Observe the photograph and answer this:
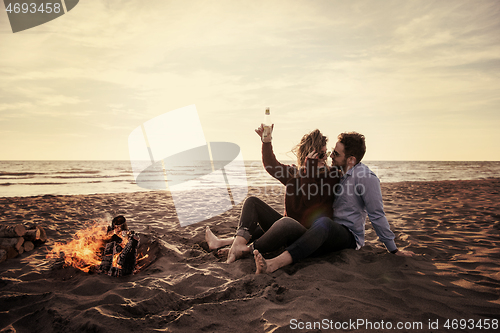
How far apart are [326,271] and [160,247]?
235cm

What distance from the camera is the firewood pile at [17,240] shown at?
10.5 feet

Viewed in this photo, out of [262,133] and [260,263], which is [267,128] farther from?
[260,263]

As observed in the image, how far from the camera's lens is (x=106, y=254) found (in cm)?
296

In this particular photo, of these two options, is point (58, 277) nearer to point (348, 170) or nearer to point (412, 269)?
point (348, 170)

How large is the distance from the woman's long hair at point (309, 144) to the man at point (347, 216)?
0.23 meters

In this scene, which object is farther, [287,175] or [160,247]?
[160,247]

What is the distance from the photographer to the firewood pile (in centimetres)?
321

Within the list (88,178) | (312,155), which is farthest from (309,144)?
(88,178)

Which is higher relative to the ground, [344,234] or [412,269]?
[344,234]

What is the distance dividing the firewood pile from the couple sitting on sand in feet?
9.62

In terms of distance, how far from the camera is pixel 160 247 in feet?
11.7

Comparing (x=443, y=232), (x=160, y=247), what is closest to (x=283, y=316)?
(x=160, y=247)

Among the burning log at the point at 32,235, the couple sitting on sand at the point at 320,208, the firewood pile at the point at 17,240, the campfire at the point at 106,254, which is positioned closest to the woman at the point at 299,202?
the couple sitting on sand at the point at 320,208

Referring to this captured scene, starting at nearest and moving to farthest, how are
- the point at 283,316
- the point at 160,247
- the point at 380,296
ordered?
the point at 283,316 → the point at 380,296 → the point at 160,247
